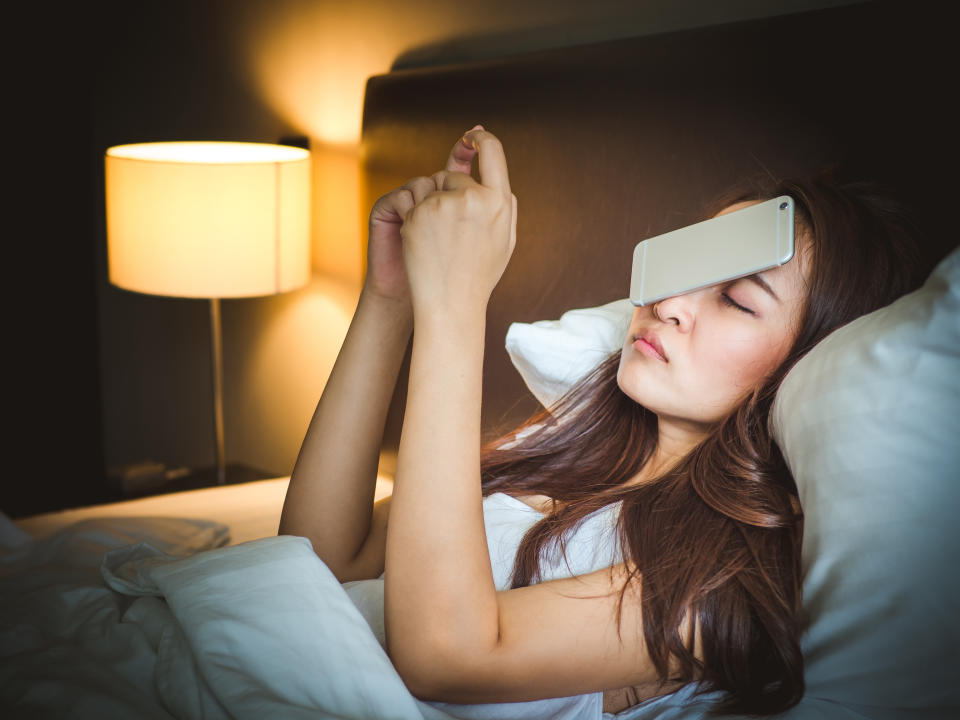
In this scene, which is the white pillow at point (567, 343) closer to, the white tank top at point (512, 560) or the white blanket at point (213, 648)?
the white tank top at point (512, 560)

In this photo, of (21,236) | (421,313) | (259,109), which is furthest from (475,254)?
(21,236)

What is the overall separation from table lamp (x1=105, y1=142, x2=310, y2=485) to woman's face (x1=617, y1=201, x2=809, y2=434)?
92 centimetres

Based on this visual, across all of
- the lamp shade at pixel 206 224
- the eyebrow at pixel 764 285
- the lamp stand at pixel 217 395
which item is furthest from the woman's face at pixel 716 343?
the lamp stand at pixel 217 395

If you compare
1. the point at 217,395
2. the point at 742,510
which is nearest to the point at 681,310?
the point at 742,510

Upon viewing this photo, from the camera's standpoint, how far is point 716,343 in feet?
2.32

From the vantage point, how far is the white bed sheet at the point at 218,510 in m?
1.08

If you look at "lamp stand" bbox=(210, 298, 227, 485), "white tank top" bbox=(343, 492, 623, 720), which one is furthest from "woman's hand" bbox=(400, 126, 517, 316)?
"lamp stand" bbox=(210, 298, 227, 485)

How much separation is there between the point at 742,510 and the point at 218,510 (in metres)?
0.79

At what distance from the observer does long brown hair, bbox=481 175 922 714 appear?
0.59m

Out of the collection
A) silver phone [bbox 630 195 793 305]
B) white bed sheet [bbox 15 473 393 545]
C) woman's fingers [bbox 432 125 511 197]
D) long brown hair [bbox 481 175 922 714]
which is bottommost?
white bed sheet [bbox 15 473 393 545]

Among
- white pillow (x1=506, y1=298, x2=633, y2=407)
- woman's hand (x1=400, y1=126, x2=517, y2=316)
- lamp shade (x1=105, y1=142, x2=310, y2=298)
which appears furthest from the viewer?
lamp shade (x1=105, y1=142, x2=310, y2=298)

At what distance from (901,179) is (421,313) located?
0.46 metres

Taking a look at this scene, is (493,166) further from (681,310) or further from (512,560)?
(512,560)

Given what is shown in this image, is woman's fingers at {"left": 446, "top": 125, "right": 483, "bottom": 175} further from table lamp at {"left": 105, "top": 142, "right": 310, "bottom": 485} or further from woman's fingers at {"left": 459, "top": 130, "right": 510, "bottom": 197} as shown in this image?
table lamp at {"left": 105, "top": 142, "right": 310, "bottom": 485}
